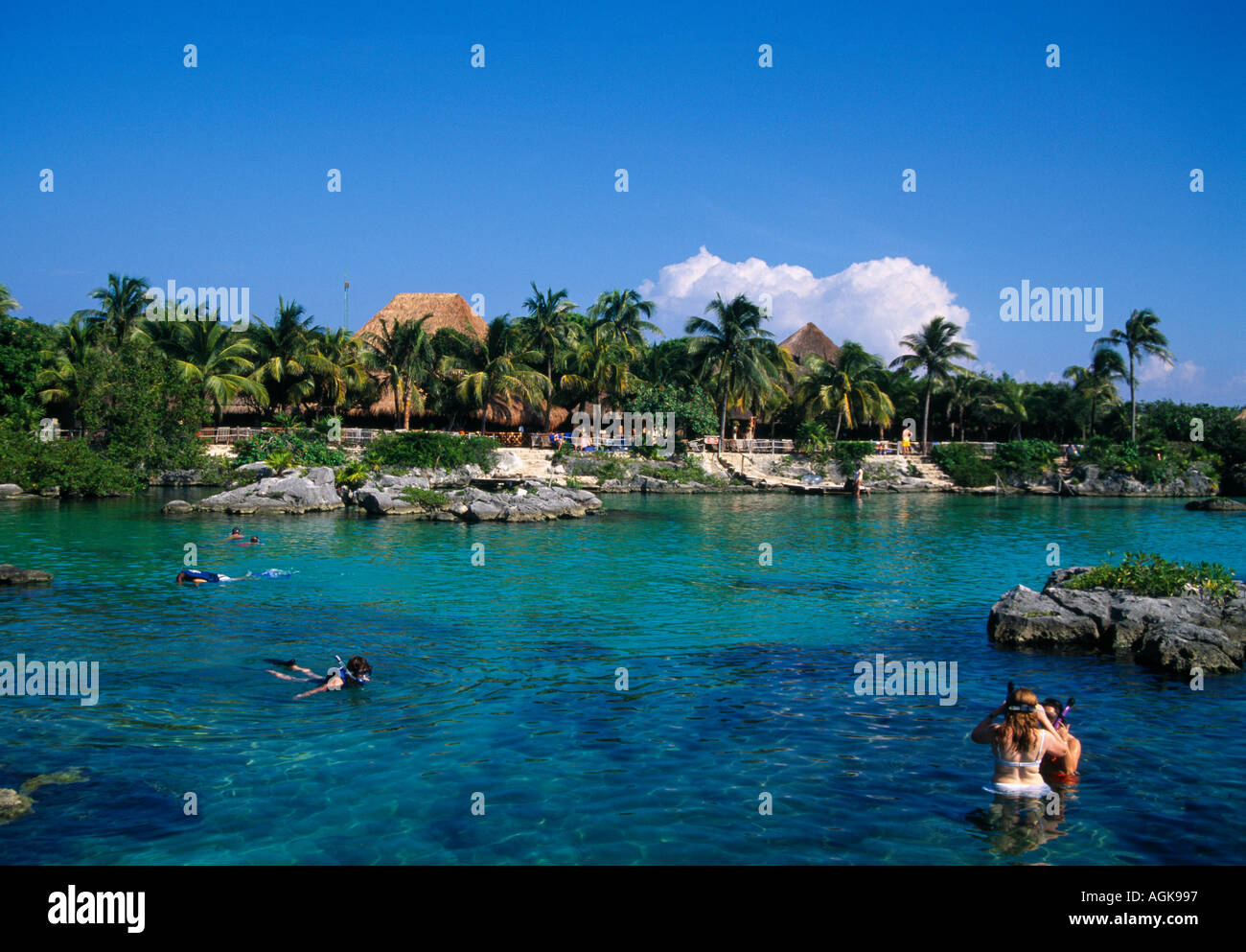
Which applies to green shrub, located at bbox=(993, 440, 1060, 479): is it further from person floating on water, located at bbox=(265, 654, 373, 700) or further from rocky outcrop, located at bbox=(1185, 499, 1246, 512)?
person floating on water, located at bbox=(265, 654, 373, 700)

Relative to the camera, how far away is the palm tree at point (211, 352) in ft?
163

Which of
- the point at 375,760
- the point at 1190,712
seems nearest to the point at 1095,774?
the point at 1190,712

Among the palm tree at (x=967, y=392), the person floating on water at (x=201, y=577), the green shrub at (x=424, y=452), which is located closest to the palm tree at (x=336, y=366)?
the green shrub at (x=424, y=452)

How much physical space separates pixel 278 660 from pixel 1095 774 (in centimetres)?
1010

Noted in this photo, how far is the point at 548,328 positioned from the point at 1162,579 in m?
46.8

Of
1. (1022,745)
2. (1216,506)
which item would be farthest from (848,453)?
(1022,745)

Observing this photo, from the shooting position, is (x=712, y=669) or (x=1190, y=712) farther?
(x=712, y=669)

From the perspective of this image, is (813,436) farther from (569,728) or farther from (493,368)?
(569,728)

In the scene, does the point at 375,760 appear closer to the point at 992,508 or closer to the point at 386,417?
the point at 992,508

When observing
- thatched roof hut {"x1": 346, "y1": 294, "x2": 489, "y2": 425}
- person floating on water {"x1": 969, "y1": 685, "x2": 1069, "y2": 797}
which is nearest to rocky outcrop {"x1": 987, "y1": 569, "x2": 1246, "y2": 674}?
person floating on water {"x1": 969, "y1": 685, "x2": 1069, "y2": 797}

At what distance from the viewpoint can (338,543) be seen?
25891 millimetres

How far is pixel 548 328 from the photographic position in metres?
58.4

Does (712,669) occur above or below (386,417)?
below
